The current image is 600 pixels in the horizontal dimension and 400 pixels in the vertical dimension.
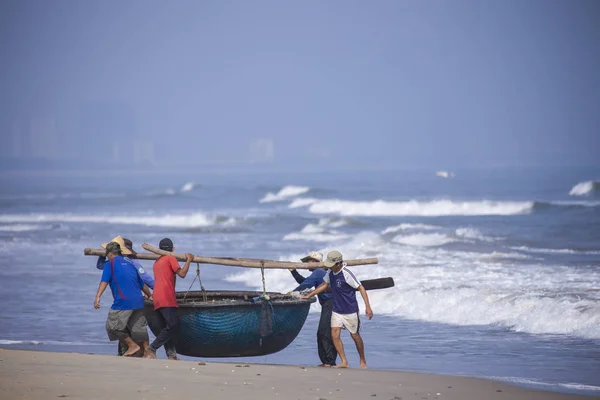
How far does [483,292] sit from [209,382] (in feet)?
27.3

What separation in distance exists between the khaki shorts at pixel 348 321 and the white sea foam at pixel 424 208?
125 feet

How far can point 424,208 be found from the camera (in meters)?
54.4

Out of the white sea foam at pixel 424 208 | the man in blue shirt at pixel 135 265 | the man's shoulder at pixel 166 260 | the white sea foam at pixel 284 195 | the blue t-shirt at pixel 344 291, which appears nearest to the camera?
the man's shoulder at pixel 166 260

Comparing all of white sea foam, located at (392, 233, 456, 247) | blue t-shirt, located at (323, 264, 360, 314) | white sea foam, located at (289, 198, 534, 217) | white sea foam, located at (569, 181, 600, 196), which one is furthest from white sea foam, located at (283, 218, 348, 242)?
white sea foam, located at (569, 181, 600, 196)

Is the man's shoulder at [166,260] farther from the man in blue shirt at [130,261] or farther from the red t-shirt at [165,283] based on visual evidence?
the man in blue shirt at [130,261]

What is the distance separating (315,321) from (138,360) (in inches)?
197

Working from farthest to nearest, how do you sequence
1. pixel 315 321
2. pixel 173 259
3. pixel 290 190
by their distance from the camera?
pixel 290 190 < pixel 315 321 < pixel 173 259

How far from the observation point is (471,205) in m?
52.6

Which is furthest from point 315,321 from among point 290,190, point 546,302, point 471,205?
point 290,190

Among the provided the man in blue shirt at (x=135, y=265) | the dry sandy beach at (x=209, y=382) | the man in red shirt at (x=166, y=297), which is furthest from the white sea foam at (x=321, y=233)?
the dry sandy beach at (x=209, y=382)

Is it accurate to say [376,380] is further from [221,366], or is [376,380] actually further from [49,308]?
[49,308]

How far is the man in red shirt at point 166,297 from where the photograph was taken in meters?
10.3

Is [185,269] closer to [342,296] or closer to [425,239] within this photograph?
[342,296]

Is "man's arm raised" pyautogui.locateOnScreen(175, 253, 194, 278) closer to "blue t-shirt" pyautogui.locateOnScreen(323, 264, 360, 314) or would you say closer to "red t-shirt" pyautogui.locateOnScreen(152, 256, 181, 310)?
"red t-shirt" pyautogui.locateOnScreen(152, 256, 181, 310)
